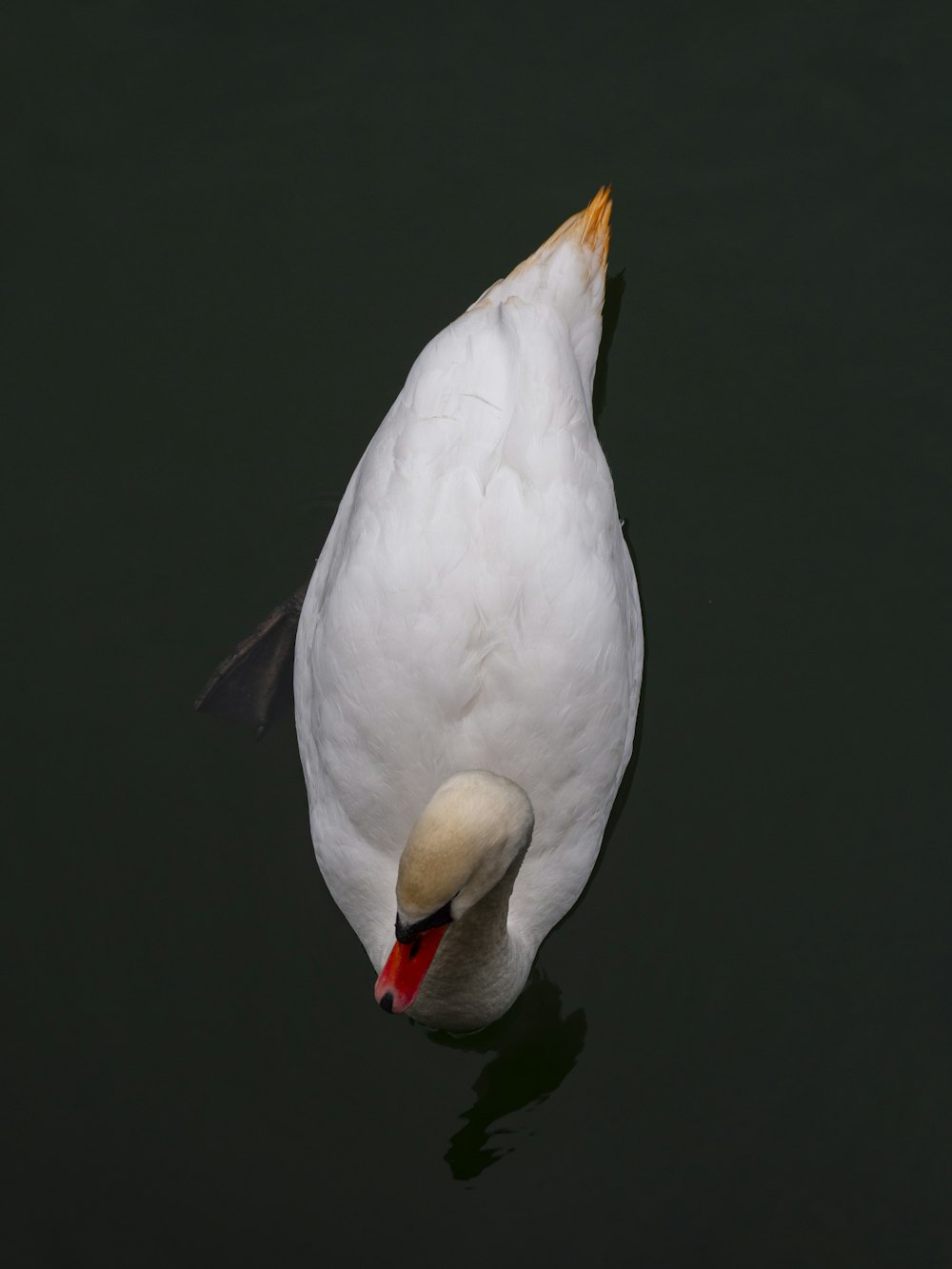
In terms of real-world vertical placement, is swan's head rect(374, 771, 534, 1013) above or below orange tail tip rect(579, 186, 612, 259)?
below

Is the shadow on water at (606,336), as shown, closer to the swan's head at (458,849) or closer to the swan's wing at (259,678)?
the swan's wing at (259,678)

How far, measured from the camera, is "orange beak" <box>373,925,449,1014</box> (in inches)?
175

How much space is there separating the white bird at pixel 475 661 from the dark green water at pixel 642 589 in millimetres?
636

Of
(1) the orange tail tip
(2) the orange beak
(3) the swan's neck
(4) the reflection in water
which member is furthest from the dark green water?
(2) the orange beak

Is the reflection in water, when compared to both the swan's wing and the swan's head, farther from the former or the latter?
the swan's wing

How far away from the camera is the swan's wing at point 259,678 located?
233 inches

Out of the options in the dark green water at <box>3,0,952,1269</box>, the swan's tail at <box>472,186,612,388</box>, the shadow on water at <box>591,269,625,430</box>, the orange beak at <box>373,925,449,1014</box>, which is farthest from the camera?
the shadow on water at <box>591,269,625,430</box>

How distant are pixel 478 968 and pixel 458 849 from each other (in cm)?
88

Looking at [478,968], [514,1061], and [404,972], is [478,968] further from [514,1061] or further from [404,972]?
[514,1061]

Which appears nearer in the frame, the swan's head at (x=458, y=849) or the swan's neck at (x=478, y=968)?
the swan's head at (x=458, y=849)

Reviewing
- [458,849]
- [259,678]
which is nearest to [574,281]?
[259,678]

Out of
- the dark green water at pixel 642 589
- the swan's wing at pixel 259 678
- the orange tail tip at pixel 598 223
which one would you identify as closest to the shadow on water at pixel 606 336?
the dark green water at pixel 642 589

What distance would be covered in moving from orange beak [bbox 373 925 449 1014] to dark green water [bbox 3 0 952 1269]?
1.05m

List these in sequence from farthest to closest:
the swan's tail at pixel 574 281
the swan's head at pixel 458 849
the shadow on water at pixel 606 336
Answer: the shadow on water at pixel 606 336 < the swan's tail at pixel 574 281 < the swan's head at pixel 458 849
